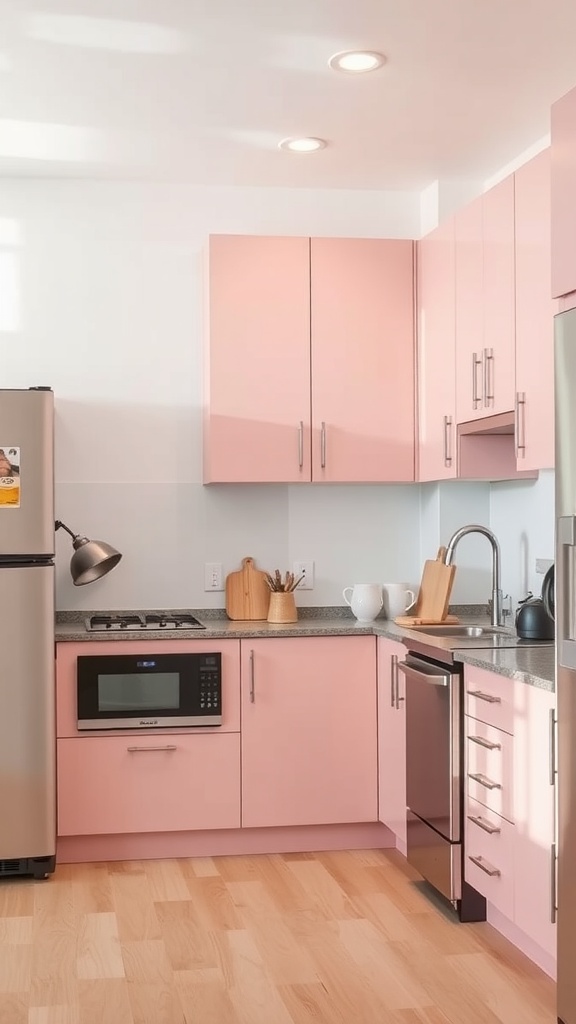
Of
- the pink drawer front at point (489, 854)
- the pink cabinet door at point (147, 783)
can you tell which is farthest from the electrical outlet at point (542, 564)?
the pink cabinet door at point (147, 783)

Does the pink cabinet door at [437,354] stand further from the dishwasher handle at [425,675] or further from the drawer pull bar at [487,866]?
the drawer pull bar at [487,866]

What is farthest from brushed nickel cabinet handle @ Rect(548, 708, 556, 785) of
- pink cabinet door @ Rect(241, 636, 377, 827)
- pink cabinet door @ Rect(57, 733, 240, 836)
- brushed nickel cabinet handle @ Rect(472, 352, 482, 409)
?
pink cabinet door @ Rect(57, 733, 240, 836)

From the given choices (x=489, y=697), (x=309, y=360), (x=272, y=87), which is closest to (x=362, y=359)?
(x=309, y=360)

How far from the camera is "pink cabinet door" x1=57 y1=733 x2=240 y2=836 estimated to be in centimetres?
426

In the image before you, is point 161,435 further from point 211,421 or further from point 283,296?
point 283,296

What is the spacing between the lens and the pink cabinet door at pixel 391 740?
414 cm

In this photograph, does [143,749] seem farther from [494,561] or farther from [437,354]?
[437,354]

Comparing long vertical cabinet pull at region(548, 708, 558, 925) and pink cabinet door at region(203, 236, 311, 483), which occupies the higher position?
pink cabinet door at region(203, 236, 311, 483)

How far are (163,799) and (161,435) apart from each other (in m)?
1.46

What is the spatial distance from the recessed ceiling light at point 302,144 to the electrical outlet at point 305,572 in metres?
1.67

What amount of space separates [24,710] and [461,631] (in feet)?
5.30

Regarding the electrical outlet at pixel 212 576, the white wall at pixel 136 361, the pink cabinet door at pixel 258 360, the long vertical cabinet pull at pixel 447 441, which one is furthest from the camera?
the electrical outlet at pixel 212 576

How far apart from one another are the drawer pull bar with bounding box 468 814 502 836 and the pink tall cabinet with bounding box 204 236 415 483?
1593 millimetres

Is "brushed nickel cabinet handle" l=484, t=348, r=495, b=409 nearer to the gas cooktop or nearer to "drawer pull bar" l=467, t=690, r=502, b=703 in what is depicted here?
"drawer pull bar" l=467, t=690, r=502, b=703
